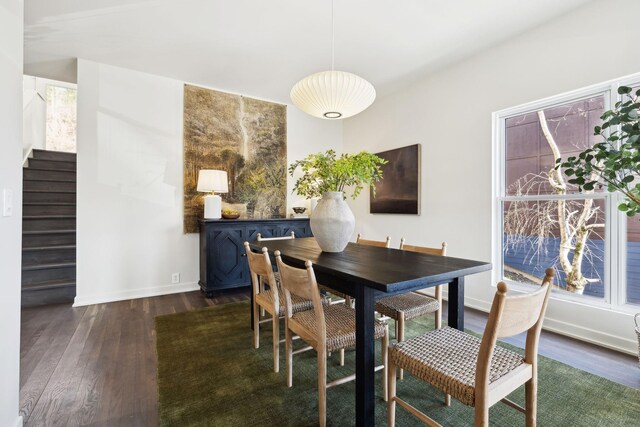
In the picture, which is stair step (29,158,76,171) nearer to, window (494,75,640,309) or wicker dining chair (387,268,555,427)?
wicker dining chair (387,268,555,427)

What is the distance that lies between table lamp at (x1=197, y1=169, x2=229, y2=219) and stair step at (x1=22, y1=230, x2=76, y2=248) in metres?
1.85

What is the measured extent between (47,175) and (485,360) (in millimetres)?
6162

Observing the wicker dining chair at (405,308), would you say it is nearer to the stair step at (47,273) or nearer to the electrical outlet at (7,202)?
the electrical outlet at (7,202)

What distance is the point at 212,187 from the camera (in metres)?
3.78

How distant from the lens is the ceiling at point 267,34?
253 cm

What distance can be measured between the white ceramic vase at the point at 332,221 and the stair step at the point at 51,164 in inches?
199

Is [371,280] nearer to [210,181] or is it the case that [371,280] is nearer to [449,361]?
[449,361]

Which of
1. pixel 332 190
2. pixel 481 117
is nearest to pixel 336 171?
pixel 332 190

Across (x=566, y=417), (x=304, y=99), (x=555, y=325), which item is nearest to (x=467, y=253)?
(x=555, y=325)

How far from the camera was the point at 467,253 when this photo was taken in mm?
3391

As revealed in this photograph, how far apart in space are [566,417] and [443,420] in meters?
0.66

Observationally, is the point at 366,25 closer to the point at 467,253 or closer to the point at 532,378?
the point at 467,253

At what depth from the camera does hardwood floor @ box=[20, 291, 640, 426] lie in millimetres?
1668

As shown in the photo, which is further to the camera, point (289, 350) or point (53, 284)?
point (53, 284)
